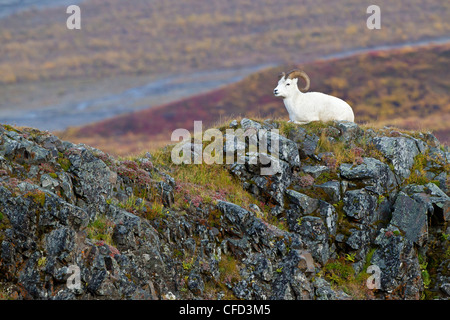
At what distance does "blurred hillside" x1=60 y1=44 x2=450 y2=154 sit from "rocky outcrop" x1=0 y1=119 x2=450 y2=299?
37.6 metres

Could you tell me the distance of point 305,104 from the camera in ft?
66.2

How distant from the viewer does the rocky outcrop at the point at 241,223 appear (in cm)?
1216

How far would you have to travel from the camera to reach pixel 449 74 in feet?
221

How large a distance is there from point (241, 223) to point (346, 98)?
2019 inches

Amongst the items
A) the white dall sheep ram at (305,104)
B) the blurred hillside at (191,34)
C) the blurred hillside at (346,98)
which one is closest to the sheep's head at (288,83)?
the white dall sheep ram at (305,104)

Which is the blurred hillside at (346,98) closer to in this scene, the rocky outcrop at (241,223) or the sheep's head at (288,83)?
the sheep's head at (288,83)

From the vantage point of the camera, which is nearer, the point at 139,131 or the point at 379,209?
the point at 379,209

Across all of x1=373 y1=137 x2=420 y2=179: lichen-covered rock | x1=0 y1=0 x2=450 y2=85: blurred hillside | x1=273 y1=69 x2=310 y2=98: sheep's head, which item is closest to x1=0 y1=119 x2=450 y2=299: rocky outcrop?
x1=373 y1=137 x2=420 y2=179: lichen-covered rock

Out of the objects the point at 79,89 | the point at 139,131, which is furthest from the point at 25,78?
the point at 139,131

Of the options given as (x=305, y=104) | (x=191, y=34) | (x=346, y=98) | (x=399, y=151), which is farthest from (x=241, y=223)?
(x=191, y=34)

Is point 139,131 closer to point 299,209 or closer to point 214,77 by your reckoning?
point 214,77

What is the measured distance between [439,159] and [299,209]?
636 centimetres

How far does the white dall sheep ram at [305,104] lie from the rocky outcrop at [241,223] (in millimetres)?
695

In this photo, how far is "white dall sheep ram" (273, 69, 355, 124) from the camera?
789 inches
